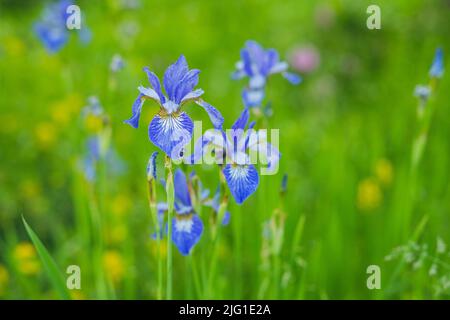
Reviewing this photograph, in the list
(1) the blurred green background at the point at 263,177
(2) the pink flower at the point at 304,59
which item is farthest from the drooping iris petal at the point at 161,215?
(2) the pink flower at the point at 304,59

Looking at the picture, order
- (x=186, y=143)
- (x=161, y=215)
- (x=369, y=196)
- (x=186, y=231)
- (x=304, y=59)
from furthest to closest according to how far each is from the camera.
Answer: (x=304, y=59) < (x=369, y=196) < (x=161, y=215) < (x=186, y=231) < (x=186, y=143)

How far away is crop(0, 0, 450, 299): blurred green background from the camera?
2035mm

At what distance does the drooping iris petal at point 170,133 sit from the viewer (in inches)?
47.4

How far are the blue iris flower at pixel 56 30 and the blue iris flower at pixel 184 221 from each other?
3.10ft

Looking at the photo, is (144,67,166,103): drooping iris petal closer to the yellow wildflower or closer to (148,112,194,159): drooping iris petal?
(148,112,194,159): drooping iris petal

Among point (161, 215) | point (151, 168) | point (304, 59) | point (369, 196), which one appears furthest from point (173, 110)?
point (304, 59)

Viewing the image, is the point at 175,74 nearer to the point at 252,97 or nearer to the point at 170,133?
the point at 170,133

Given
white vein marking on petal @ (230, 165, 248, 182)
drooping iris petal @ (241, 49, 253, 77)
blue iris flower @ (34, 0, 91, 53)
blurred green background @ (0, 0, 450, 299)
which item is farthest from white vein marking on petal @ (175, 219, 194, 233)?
blue iris flower @ (34, 0, 91, 53)

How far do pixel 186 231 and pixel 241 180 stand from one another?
0.85 ft

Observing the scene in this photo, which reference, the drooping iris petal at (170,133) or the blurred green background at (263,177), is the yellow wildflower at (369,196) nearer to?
the blurred green background at (263,177)

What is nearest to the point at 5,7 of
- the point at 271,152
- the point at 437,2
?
the point at 437,2

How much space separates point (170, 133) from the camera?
3.98 feet

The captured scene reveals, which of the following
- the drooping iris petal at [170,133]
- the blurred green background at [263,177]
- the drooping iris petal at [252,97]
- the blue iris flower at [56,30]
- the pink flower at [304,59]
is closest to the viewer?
the drooping iris petal at [170,133]
